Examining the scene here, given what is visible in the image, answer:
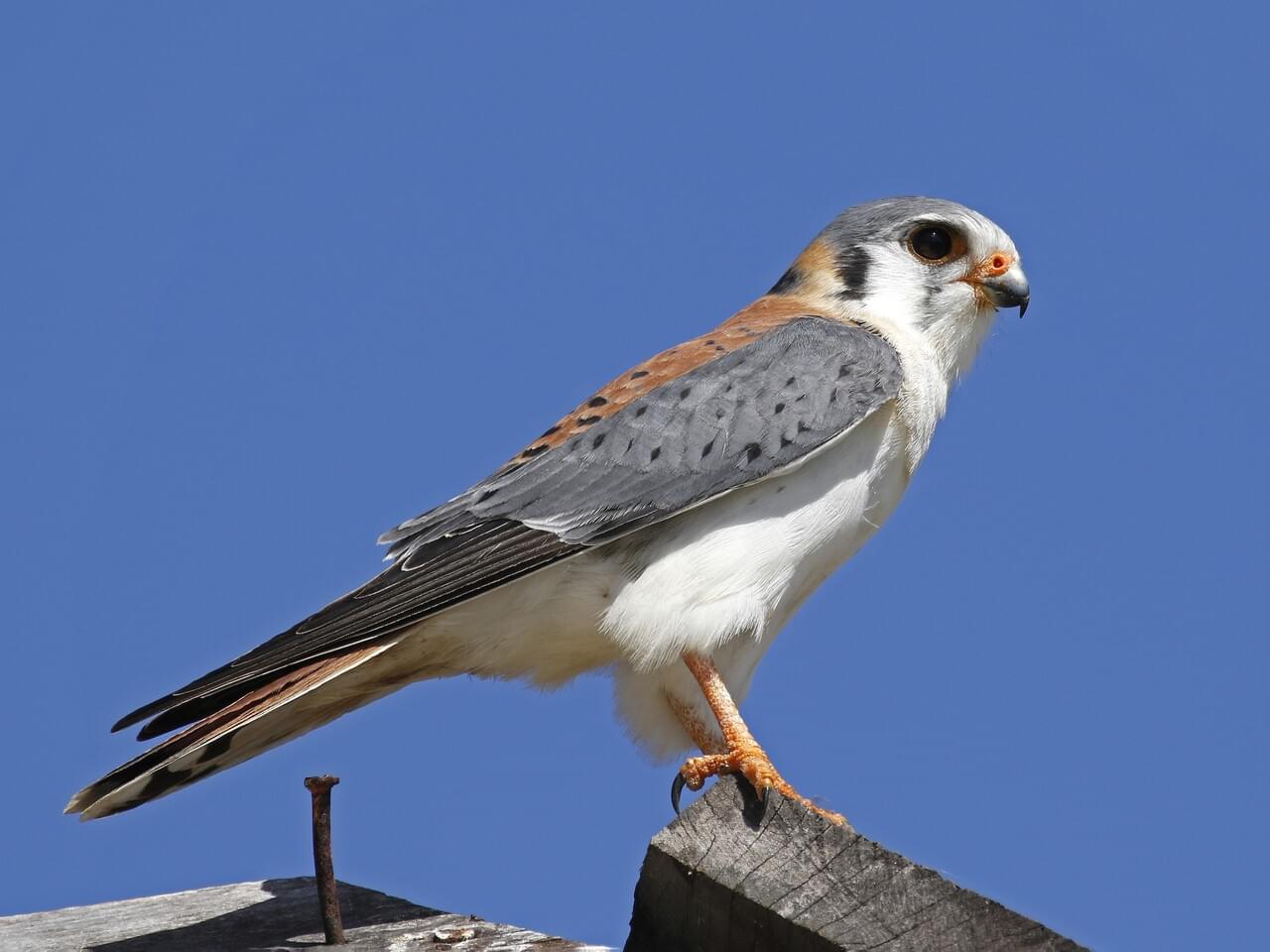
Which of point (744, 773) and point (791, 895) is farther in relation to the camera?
point (744, 773)

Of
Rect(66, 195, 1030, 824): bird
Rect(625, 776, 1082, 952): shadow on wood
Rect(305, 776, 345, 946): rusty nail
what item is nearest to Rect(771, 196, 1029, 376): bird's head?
Rect(66, 195, 1030, 824): bird

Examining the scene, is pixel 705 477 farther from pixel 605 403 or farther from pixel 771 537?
pixel 605 403

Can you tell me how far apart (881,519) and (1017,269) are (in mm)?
1093

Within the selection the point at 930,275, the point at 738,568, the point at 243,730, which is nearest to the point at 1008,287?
the point at 930,275

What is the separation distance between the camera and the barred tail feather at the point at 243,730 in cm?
384

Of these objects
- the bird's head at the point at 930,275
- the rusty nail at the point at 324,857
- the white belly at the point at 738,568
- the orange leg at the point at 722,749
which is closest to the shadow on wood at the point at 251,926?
the rusty nail at the point at 324,857

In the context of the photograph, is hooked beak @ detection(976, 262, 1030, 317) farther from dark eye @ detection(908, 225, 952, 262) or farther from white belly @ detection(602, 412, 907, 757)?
white belly @ detection(602, 412, 907, 757)

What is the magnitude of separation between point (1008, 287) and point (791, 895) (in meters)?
2.99

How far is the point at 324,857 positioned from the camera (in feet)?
10.4

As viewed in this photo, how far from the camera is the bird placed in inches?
165

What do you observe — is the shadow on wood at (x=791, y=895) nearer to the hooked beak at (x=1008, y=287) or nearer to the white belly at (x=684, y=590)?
the white belly at (x=684, y=590)

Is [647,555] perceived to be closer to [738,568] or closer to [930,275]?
[738,568]

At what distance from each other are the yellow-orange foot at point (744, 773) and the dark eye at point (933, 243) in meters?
2.07

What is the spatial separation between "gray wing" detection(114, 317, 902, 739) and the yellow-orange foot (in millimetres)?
710
